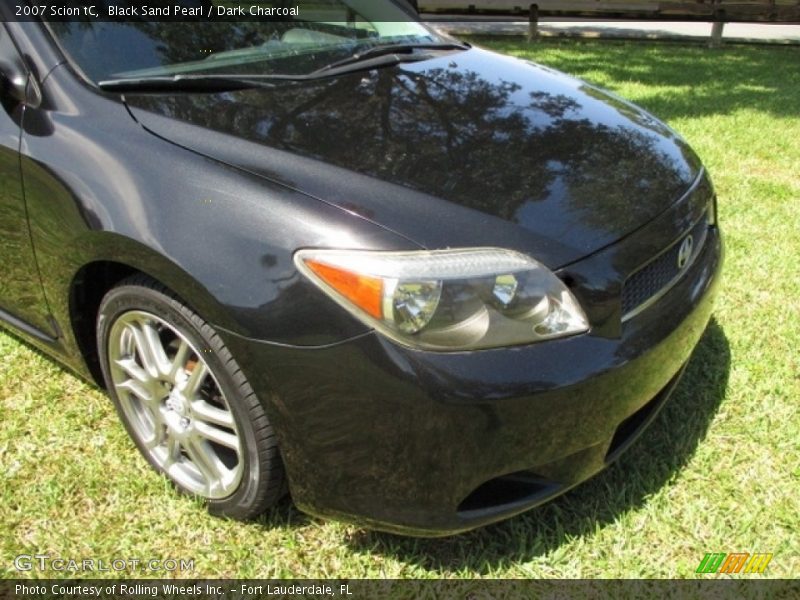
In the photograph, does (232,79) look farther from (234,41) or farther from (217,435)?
(217,435)

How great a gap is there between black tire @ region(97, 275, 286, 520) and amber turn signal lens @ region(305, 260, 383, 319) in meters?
0.36

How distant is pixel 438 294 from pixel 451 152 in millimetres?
524

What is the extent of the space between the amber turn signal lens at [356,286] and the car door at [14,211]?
1.07 m

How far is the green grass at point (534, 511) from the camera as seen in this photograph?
6.59ft

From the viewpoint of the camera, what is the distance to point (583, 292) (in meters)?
1.72

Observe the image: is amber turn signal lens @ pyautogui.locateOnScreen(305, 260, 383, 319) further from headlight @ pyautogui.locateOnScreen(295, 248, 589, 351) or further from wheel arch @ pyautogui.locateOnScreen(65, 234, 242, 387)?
wheel arch @ pyautogui.locateOnScreen(65, 234, 242, 387)

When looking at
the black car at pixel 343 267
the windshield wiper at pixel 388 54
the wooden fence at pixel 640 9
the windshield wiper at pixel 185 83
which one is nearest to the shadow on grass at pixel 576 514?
the black car at pixel 343 267

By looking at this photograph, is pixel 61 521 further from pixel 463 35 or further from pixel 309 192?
pixel 463 35

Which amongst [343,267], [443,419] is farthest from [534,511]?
[343,267]

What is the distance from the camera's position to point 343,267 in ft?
5.26

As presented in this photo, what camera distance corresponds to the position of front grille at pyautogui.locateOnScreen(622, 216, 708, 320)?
72.6 inches

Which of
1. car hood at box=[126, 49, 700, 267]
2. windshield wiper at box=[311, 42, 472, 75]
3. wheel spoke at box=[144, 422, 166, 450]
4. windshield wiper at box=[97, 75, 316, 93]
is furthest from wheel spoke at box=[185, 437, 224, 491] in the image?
windshield wiper at box=[311, 42, 472, 75]

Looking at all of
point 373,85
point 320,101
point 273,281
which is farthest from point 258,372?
point 373,85

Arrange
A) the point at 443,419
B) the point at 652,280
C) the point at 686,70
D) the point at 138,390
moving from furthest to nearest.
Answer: the point at 686,70 → the point at 138,390 → the point at 652,280 → the point at 443,419
